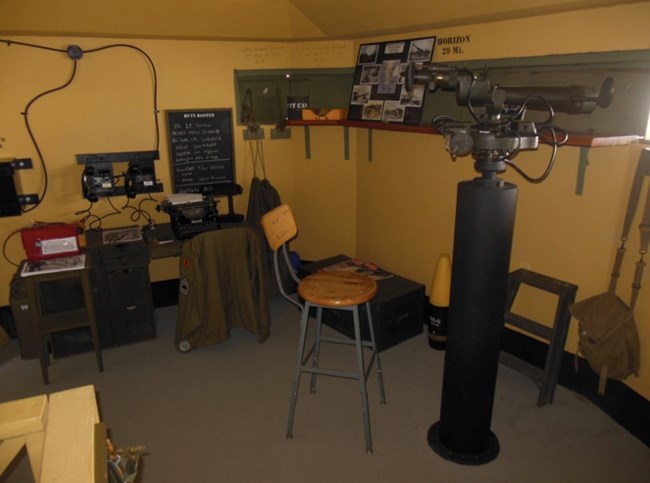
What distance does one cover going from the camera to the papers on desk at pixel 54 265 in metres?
2.86

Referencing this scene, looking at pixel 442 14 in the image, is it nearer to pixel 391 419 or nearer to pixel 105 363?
pixel 391 419

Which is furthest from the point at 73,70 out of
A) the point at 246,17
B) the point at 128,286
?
the point at 128,286

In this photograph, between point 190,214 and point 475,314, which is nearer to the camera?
point 475,314

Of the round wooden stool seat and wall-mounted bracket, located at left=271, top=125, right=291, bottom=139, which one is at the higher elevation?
wall-mounted bracket, located at left=271, top=125, right=291, bottom=139

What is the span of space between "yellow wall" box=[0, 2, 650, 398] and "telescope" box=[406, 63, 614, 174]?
2.10 feet

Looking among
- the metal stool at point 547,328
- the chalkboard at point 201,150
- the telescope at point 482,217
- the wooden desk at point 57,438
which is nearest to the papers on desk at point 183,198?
the chalkboard at point 201,150

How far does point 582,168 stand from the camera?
101 inches

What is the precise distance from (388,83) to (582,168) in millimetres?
1506

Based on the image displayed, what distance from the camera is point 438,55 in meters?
3.19

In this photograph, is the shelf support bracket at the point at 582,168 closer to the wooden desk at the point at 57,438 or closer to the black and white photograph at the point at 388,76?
the black and white photograph at the point at 388,76

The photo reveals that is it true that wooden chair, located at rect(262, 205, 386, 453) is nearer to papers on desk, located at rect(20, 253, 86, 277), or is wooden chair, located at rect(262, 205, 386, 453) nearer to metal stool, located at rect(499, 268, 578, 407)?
metal stool, located at rect(499, 268, 578, 407)

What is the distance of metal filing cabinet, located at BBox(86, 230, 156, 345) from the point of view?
3238mm

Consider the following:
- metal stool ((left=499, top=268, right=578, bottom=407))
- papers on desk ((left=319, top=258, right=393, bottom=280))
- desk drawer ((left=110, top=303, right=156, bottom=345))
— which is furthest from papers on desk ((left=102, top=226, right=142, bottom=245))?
metal stool ((left=499, top=268, right=578, bottom=407))

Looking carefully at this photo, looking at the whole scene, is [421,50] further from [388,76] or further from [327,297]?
[327,297]
